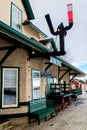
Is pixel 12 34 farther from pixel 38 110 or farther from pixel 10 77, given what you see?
pixel 38 110

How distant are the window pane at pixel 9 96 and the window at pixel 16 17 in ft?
11.6

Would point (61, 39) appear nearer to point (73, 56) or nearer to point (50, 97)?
point (50, 97)

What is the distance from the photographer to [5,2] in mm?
10570

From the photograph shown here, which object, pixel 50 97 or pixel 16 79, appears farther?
pixel 50 97

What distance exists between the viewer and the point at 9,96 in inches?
366

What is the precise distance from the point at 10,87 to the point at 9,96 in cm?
38

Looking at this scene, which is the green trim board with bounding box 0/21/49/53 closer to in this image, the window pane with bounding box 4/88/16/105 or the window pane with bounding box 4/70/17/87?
the window pane with bounding box 4/70/17/87

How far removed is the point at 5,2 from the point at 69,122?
6413 mm

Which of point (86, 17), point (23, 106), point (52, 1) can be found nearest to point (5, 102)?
point (23, 106)

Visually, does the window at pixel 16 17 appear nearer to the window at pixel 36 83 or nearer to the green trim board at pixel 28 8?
the green trim board at pixel 28 8

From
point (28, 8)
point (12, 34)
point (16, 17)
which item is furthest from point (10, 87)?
point (28, 8)

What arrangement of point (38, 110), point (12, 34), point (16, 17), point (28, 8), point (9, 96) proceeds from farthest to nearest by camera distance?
point (28, 8)
point (16, 17)
point (38, 110)
point (9, 96)
point (12, 34)

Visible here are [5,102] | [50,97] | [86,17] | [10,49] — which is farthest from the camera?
[86,17]

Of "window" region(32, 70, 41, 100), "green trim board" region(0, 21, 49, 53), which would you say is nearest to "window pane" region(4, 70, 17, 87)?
"window" region(32, 70, 41, 100)
